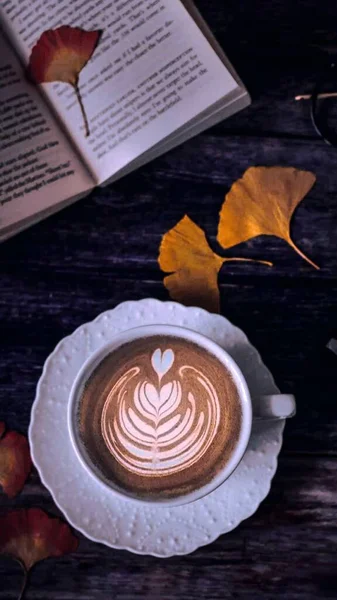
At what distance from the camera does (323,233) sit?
0.67 meters

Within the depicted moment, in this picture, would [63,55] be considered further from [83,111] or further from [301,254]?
[301,254]

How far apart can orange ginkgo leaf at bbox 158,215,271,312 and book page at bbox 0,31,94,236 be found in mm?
99

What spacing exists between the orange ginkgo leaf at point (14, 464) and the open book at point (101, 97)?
0.19m

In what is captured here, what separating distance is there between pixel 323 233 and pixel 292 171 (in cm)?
7

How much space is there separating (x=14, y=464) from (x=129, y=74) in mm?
371

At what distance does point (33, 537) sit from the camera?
0.63 m

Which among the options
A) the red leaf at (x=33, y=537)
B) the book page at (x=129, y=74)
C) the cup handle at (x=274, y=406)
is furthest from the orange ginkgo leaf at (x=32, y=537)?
the book page at (x=129, y=74)

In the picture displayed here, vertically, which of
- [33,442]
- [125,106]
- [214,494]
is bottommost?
[214,494]

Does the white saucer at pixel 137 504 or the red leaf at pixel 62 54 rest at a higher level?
the red leaf at pixel 62 54

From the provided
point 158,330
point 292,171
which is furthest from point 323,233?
point 158,330

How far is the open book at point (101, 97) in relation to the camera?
2.13 ft

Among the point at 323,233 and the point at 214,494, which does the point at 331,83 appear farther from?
the point at 214,494

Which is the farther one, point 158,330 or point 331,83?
point 331,83

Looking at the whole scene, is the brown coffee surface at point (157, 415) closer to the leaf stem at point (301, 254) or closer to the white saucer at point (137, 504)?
the white saucer at point (137, 504)
